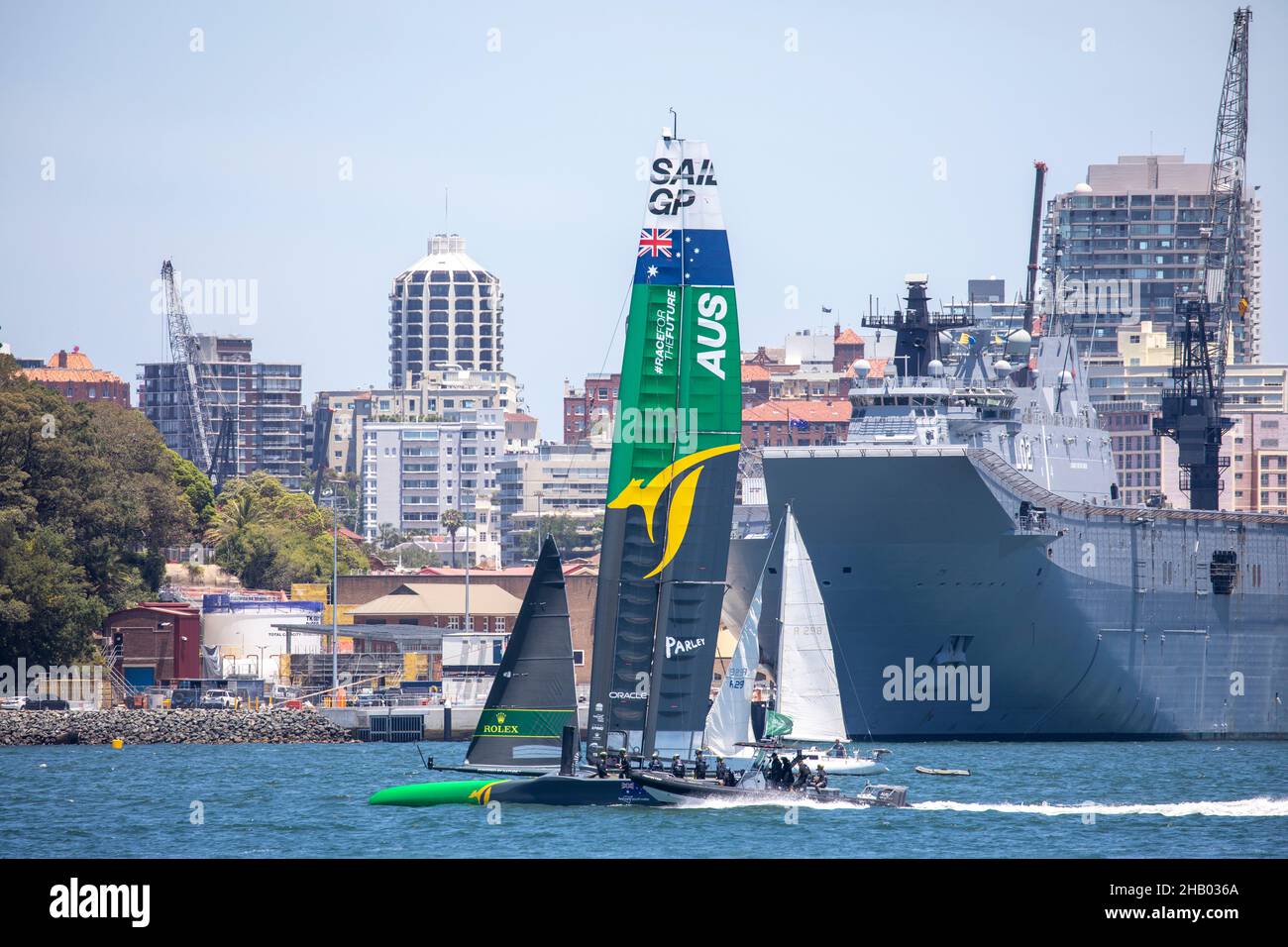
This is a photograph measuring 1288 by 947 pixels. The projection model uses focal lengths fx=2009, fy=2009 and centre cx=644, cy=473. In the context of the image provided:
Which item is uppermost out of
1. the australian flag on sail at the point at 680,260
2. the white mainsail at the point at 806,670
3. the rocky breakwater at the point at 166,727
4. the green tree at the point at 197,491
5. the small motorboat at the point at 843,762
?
the australian flag on sail at the point at 680,260

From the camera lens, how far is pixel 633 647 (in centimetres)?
4359

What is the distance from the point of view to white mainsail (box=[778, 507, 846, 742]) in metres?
50.9

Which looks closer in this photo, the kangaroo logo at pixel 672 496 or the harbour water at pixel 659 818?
the harbour water at pixel 659 818

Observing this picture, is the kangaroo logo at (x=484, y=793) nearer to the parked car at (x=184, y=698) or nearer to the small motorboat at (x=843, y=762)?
the small motorboat at (x=843, y=762)

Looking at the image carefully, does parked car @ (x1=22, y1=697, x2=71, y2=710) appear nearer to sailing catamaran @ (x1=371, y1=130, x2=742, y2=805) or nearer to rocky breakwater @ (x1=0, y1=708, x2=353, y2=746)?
rocky breakwater @ (x1=0, y1=708, x2=353, y2=746)

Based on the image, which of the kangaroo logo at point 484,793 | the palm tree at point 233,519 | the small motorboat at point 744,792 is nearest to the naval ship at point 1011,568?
the small motorboat at point 744,792

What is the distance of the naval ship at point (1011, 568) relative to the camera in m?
66.1

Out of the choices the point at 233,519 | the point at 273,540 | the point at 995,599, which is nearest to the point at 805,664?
the point at 995,599

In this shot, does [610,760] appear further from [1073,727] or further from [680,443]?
[1073,727]

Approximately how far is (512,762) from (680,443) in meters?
7.91

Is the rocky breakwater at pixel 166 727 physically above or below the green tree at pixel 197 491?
below

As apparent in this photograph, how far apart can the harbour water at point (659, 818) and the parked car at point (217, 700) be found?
22.3 m
